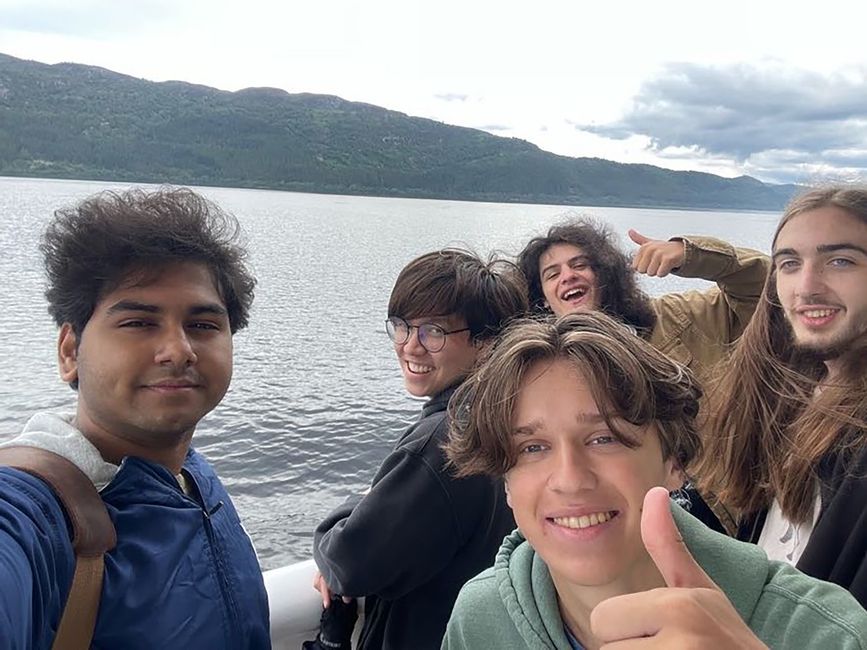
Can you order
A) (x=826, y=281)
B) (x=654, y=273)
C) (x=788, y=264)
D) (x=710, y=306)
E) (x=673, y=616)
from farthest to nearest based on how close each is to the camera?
(x=710, y=306) → (x=654, y=273) → (x=788, y=264) → (x=826, y=281) → (x=673, y=616)

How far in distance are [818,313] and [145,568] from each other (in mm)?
2357

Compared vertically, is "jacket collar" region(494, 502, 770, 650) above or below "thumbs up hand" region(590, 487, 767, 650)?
below

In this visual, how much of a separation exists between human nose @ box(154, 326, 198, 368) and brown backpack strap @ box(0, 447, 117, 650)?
0.37 m

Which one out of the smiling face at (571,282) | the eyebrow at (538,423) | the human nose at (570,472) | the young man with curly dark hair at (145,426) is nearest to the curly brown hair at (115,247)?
the young man with curly dark hair at (145,426)

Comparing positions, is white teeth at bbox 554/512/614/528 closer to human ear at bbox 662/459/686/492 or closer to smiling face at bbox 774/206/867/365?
human ear at bbox 662/459/686/492

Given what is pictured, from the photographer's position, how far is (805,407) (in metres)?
2.37

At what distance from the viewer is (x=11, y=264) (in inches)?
1036

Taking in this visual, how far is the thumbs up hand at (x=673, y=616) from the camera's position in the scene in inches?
35.1

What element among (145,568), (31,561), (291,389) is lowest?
(291,389)

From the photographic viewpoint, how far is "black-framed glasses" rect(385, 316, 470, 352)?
2.66 metres

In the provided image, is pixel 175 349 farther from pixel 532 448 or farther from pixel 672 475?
pixel 672 475

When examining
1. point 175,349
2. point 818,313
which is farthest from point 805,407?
point 175,349

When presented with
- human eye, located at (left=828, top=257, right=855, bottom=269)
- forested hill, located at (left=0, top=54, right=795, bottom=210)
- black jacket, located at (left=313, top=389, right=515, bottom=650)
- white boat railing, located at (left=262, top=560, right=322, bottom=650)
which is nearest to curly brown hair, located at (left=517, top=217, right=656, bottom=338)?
human eye, located at (left=828, top=257, right=855, bottom=269)

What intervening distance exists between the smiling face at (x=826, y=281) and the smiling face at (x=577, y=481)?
1.12m
